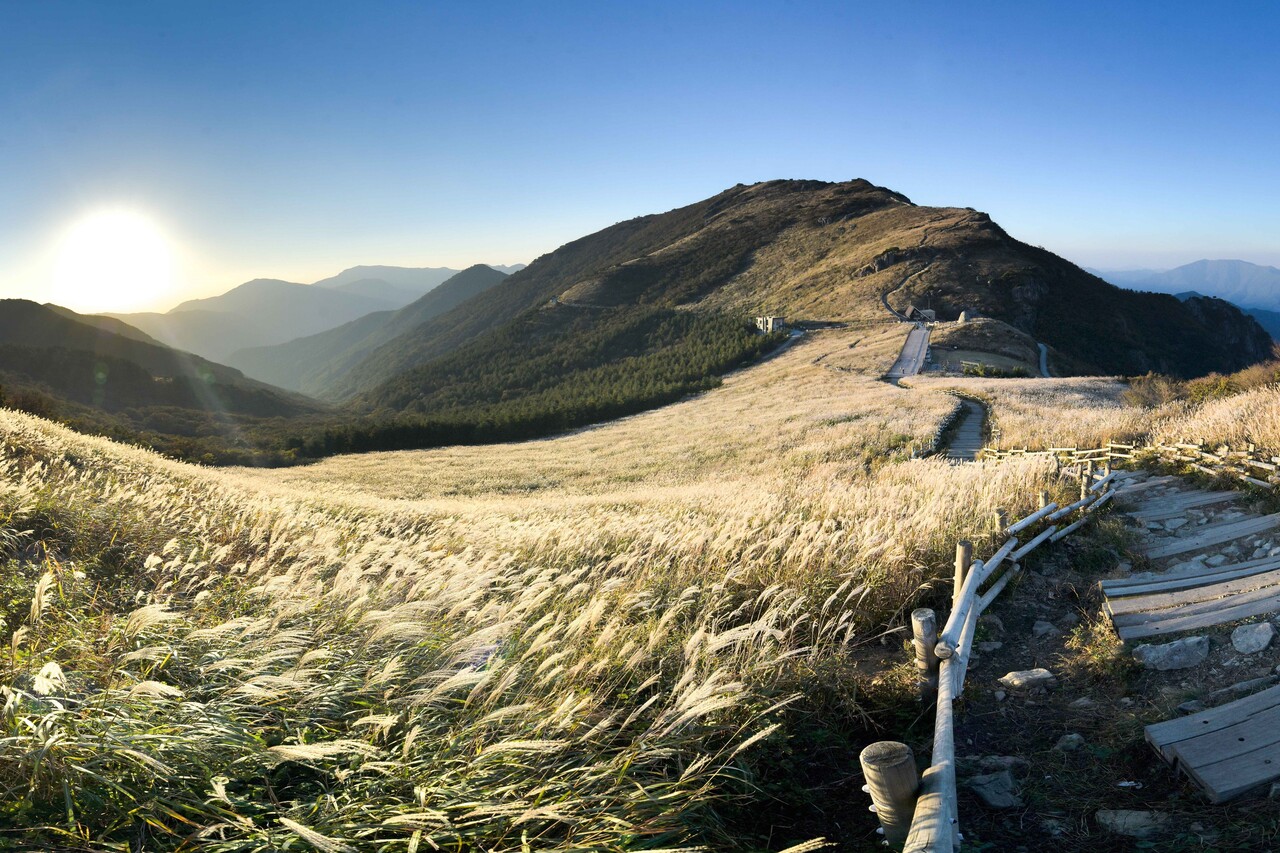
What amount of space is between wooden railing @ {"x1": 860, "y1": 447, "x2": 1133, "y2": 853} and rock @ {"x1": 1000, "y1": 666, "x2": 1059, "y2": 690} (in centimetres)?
31

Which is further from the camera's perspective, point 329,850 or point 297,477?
point 297,477

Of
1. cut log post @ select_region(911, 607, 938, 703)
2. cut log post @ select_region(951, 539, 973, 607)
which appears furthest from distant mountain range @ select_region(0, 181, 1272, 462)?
cut log post @ select_region(911, 607, 938, 703)

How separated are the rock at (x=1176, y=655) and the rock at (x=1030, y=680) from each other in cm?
64

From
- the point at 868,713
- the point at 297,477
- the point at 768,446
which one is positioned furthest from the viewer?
the point at 297,477

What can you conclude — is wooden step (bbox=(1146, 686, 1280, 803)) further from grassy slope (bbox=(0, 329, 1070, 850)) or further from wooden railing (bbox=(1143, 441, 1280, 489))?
wooden railing (bbox=(1143, 441, 1280, 489))

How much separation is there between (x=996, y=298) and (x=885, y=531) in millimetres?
74835

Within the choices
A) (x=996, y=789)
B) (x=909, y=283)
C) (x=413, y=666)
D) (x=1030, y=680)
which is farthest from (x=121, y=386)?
(x=996, y=789)

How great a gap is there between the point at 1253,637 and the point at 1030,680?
157 centimetres

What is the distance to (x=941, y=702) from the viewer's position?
12.2 feet

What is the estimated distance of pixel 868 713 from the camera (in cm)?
429

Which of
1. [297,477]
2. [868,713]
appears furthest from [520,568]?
[297,477]

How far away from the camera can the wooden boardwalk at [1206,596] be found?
3.45 metres

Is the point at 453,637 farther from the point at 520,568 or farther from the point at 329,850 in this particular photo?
the point at 520,568

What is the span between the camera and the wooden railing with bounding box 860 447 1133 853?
2.63 meters
